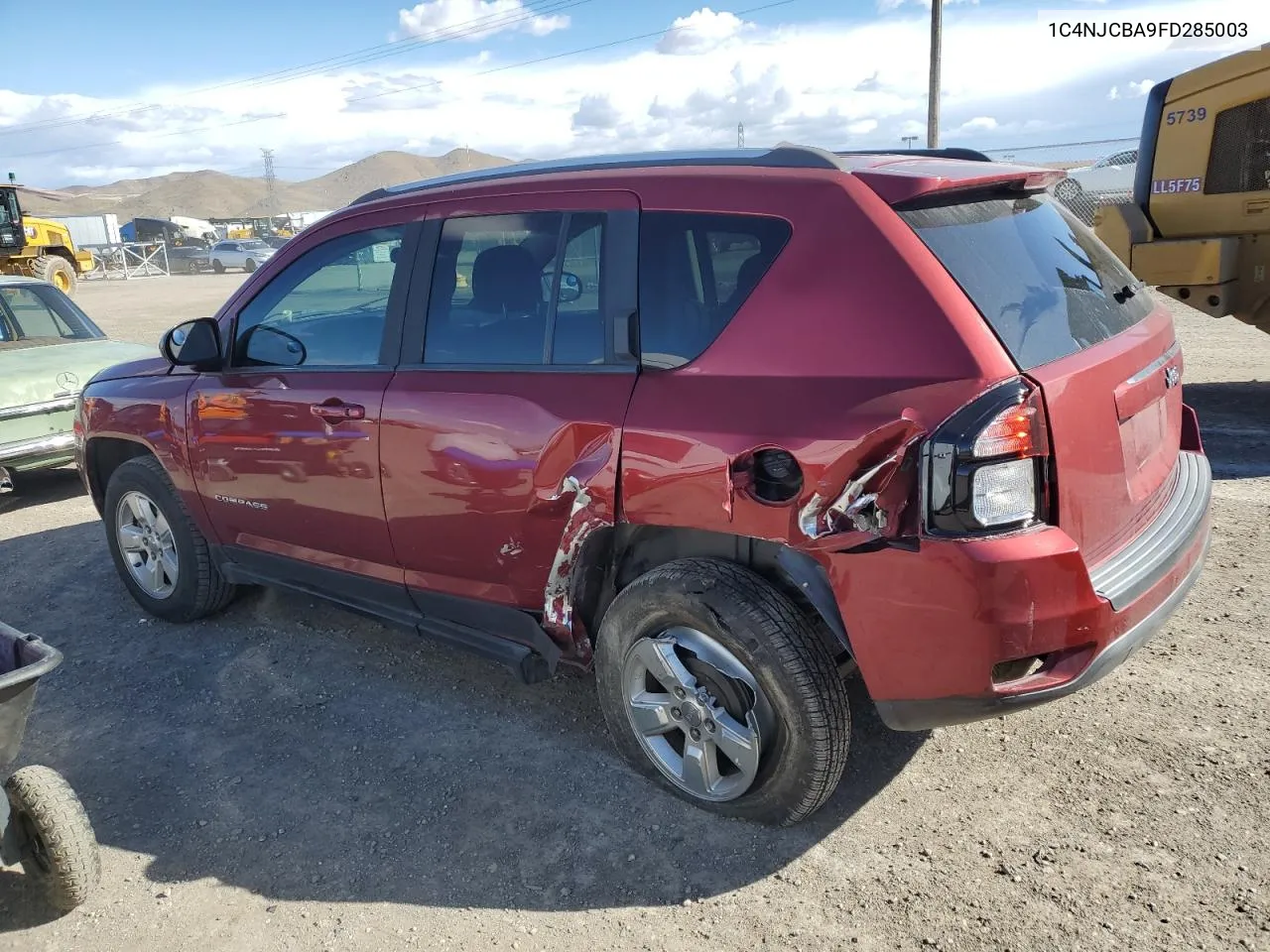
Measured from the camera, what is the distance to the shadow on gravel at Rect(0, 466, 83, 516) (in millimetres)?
7422

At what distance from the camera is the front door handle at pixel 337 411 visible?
364cm

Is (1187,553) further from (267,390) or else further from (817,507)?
(267,390)

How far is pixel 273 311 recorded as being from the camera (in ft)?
13.5

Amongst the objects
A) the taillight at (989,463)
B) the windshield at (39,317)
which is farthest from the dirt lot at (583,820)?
the windshield at (39,317)

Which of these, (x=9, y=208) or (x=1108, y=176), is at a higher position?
(x=9, y=208)

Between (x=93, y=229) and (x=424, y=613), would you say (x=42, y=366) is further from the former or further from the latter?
(x=93, y=229)

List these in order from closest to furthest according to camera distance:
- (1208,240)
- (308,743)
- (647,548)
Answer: (647,548) < (308,743) < (1208,240)

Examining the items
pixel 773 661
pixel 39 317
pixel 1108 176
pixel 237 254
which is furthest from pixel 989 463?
pixel 237 254

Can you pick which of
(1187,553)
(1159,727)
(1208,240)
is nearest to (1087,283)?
(1187,553)

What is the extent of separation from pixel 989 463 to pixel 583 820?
5.44ft

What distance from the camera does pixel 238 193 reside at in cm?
→ 15462

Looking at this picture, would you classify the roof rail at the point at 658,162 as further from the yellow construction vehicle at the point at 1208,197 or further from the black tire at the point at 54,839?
the yellow construction vehicle at the point at 1208,197

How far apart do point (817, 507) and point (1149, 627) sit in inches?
40.1

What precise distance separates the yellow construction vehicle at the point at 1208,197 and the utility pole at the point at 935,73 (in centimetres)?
1518
